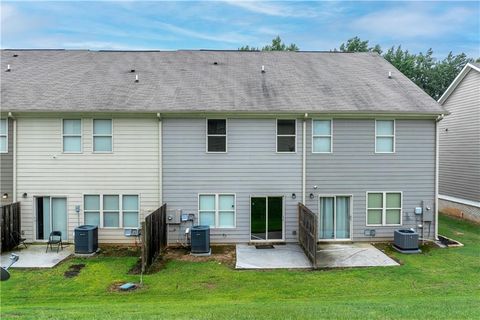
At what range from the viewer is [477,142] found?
55.4 feet

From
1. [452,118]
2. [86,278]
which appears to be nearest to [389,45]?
[452,118]

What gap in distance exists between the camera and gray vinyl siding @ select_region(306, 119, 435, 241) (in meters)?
13.2

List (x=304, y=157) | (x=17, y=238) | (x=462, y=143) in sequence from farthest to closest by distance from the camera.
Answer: (x=462, y=143) < (x=304, y=157) < (x=17, y=238)

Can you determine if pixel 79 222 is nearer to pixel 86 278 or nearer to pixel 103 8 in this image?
pixel 86 278

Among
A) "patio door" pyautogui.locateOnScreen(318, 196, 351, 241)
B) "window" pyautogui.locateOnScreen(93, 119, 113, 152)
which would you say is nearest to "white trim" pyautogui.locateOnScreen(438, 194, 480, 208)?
"patio door" pyautogui.locateOnScreen(318, 196, 351, 241)

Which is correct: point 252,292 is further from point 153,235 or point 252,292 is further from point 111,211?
point 111,211

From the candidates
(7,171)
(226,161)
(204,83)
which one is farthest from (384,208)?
(7,171)

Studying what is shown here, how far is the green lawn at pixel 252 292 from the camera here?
6.38m

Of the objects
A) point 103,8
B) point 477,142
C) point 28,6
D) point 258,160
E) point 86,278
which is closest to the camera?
point 86,278

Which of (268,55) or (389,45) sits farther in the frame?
(389,45)

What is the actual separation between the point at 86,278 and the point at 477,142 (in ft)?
57.0

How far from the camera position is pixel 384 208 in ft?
43.7

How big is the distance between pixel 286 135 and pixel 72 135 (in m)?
7.72

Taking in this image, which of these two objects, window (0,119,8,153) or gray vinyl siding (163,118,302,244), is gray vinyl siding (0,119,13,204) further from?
gray vinyl siding (163,118,302,244)
